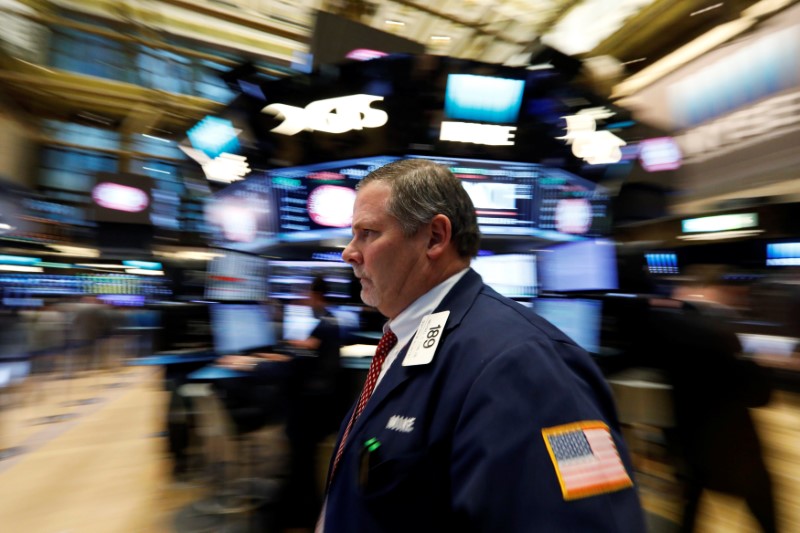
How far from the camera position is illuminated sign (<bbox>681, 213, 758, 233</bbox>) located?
748 centimetres

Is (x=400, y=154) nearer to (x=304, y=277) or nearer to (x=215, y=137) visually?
(x=304, y=277)

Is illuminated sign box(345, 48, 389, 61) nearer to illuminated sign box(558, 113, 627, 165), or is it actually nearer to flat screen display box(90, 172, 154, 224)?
illuminated sign box(558, 113, 627, 165)

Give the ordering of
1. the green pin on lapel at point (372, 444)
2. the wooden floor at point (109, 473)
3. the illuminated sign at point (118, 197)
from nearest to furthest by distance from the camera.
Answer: the green pin on lapel at point (372, 444) < the wooden floor at point (109, 473) < the illuminated sign at point (118, 197)

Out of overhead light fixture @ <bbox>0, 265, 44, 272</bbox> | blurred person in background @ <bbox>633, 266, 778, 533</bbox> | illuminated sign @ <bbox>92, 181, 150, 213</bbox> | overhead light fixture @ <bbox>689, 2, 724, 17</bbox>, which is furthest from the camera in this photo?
overhead light fixture @ <bbox>0, 265, 44, 272</bbox>

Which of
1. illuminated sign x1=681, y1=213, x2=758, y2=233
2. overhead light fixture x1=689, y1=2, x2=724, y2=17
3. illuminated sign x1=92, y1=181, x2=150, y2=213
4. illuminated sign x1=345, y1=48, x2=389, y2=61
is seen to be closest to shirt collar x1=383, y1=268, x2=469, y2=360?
illuminated sign x1=345, y1=48, x2=389, y2=61

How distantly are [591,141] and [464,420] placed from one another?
4308mm

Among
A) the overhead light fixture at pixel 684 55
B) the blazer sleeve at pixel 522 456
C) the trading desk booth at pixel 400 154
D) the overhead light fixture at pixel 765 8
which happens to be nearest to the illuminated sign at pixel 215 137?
the trading desk booth at pixel 400 154

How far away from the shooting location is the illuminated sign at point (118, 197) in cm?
1363

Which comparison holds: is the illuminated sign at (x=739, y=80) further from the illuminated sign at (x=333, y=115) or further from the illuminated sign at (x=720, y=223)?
the illuminated sign at (x=333, y=115)

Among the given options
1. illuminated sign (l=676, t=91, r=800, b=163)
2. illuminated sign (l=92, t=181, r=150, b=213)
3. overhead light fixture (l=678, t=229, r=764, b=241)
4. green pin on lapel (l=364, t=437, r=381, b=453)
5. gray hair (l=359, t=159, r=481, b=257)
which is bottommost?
green pin on lapel (l=364, t=437, r=381, b=453)

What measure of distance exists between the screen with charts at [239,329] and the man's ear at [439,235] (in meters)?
3.17

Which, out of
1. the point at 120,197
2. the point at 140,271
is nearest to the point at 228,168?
the point at 120,197

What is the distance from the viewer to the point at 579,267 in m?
4.27

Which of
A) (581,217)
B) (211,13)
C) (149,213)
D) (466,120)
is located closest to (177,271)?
(466,120)
